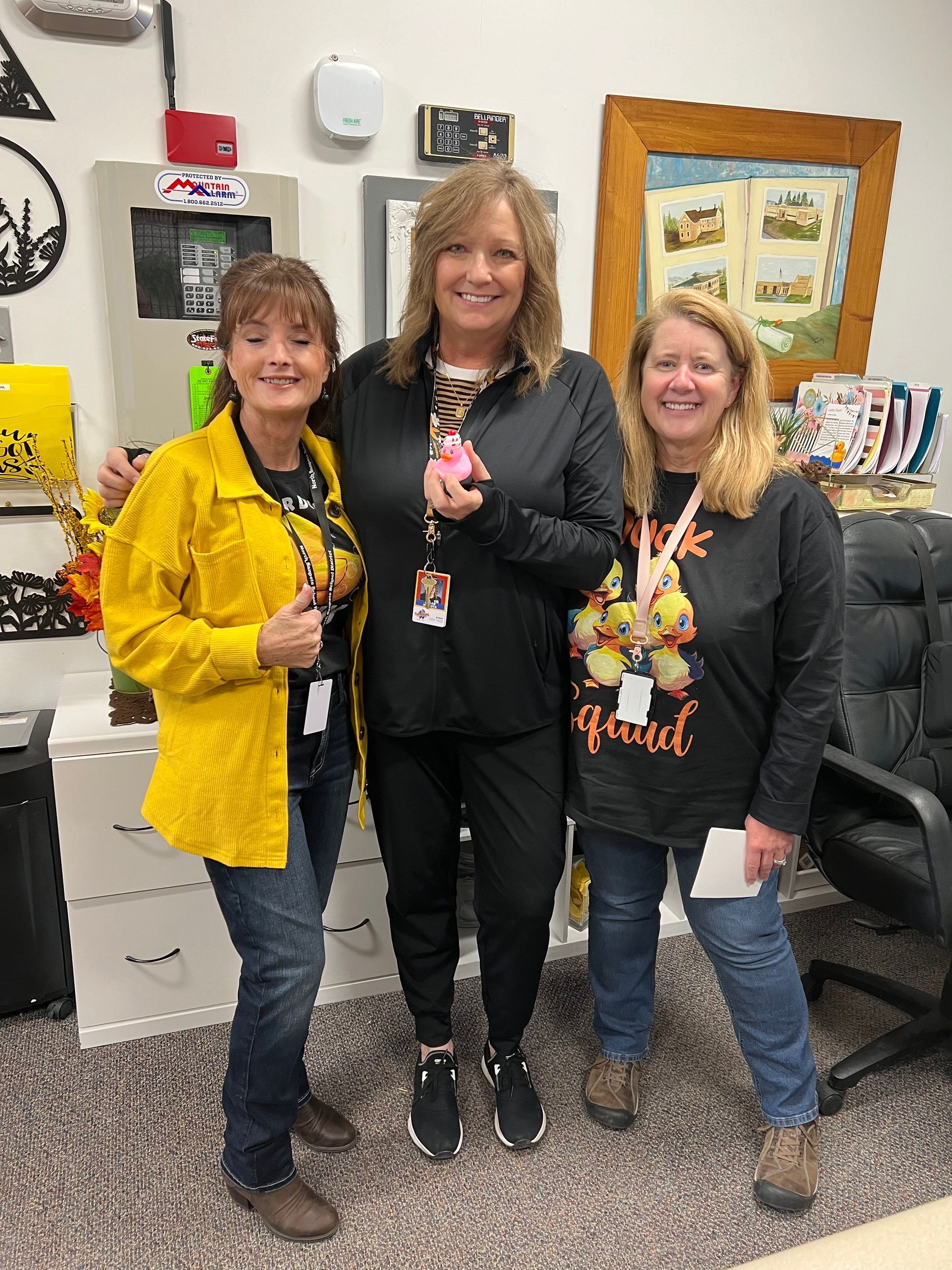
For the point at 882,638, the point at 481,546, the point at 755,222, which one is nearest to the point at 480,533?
the point at 481,546

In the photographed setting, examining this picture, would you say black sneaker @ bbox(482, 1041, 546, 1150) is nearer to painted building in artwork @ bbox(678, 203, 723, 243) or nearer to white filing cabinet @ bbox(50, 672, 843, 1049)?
white filing cabinet @ bbox(50, 672, 843, 1049)

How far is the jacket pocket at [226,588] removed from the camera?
Answer: 52.6 inches

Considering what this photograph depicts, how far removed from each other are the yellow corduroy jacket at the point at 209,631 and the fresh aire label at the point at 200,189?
1.01 meters

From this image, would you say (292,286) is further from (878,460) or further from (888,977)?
(888,977)

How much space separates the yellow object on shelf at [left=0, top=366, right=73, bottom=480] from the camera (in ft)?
6.88

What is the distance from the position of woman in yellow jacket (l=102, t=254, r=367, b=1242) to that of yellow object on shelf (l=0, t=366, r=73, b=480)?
89 centimetres

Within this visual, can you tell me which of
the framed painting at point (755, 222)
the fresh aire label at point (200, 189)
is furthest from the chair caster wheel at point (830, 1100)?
the fresh aire label at point (200, 189)

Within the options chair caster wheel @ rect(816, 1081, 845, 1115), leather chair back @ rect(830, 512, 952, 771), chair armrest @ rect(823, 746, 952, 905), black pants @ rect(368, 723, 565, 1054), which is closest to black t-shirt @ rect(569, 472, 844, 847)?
black pants @ rect(368, 723, 565, 1054)

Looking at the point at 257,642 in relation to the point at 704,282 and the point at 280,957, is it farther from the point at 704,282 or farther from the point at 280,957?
the point at 704,282

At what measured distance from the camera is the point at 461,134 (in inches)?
89.4

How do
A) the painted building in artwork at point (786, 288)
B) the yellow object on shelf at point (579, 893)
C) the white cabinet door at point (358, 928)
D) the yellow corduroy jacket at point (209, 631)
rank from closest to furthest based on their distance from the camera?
the yellow corduroy jacket at point (209, 631), the white cabinet door at point (358, 928), the yellow object on shelf at point (579, 893), the painted building in artwork at point (786, 288)

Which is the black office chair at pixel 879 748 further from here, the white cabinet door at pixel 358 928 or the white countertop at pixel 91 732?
the white countertop at pixel 91 732

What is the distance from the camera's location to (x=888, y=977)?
2.29 m

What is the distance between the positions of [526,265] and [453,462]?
388mm
